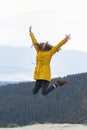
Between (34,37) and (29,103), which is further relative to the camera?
(29,103)

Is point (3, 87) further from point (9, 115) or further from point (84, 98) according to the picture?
point (84, 98)

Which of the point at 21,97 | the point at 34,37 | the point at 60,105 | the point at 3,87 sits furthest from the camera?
the point at 3,87

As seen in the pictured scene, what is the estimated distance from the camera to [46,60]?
41.9ft

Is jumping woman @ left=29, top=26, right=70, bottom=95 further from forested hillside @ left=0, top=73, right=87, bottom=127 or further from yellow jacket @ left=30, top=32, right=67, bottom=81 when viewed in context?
forested hillside @ left=0, top=73, right=87, bottom=127

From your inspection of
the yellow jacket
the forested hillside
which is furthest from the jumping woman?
the forested hillside

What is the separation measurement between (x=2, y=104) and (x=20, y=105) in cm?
534

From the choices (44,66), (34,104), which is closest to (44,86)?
(44,66)

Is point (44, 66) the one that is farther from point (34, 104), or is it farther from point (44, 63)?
point (34, 104)

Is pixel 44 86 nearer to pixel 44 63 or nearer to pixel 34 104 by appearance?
pixel 44 63

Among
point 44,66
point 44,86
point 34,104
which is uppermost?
point 34,104

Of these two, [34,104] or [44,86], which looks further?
[34,104]

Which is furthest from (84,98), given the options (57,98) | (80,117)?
(57,98)

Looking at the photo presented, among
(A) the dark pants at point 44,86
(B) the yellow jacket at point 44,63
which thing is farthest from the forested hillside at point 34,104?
(B) the yellow jacket at point 44,63

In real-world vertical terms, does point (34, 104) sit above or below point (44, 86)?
above
